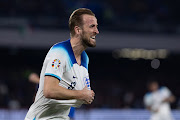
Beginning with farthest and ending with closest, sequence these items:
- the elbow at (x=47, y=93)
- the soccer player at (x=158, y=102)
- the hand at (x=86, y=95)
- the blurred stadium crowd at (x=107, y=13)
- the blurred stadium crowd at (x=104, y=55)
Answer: the blurred stadium crowd at (x=104, y=55) < the blurred stadium crowd at (x=107, y=13) < the soccer player at (x=158, y=102) < the hand at (x=86, y=95) < the elbow at (x=47, y=93)

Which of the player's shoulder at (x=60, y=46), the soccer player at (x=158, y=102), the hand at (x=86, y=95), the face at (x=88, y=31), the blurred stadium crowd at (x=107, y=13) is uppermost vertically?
the blurred stadium crowd at (x=107, y=13)

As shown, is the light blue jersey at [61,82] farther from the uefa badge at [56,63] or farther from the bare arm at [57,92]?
the bare arm at [57,92]

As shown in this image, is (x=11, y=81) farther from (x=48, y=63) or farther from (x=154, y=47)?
(x=48, y=63)

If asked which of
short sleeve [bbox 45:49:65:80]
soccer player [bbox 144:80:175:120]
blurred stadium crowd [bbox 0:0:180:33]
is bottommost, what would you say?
soccer player [bbox 144:80:175:120]

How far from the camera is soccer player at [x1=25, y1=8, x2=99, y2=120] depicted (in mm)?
3721

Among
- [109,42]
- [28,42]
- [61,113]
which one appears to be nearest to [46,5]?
[28,42]

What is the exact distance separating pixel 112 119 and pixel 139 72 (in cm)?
972

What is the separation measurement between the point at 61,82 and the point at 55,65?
0.26 m

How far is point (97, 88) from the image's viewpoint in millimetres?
23594

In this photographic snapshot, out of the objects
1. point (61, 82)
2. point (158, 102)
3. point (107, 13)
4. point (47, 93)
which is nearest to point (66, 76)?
point (61, 82)

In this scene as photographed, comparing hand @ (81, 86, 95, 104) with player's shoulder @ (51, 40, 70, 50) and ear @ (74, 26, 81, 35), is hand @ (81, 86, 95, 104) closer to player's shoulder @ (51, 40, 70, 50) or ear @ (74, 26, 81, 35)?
player's shoulder @ (51, 40, 70, 50)

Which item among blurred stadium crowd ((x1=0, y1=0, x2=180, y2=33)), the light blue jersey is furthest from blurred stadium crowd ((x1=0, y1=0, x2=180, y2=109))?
the light blue jersey

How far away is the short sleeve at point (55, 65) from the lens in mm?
3721

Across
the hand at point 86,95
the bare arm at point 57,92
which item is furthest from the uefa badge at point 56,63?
the hand at point 86,95
